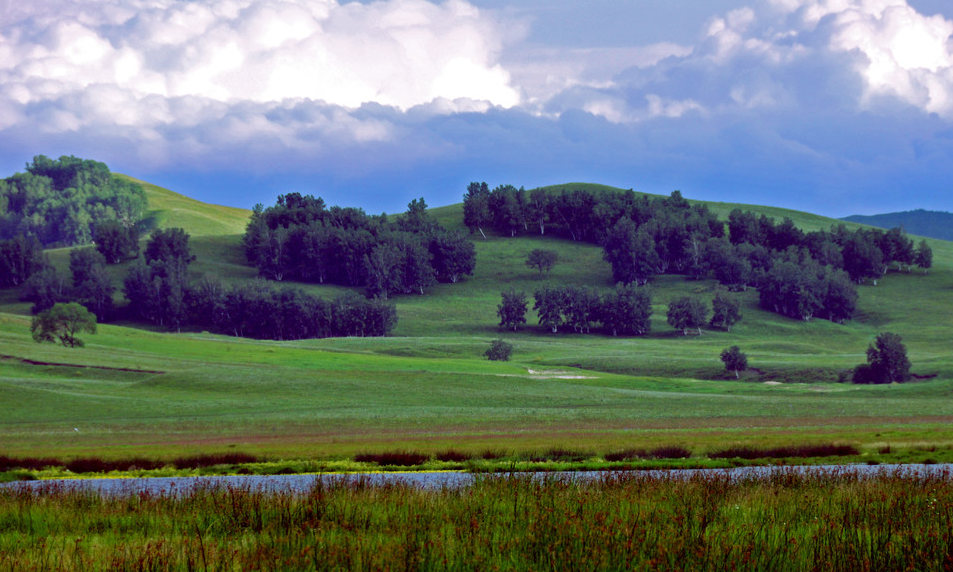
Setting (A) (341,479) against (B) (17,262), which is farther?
(B) (17,262)

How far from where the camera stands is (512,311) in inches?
5920

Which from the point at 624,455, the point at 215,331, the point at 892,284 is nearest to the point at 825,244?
the point at 892,284

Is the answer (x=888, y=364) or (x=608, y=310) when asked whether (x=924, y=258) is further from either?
(x=888, y=364)

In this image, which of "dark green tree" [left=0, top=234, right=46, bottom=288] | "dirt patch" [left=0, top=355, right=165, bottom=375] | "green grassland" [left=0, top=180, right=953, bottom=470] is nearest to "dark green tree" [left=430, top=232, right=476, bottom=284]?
"green grassland" [left=0, top=180, right=953, bottom=470]

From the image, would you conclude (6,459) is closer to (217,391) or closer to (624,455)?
(624,455)

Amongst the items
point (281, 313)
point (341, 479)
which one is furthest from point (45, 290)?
point (341, 479)

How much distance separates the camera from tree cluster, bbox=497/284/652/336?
148 metres

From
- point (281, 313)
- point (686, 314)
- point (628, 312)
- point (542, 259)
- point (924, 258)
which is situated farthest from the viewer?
point (542, 259)

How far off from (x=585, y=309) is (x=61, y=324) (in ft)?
296

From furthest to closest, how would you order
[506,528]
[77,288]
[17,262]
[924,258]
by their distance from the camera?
1. [924,258]
2. [17,262]
3. [77,288]
4. [506,528]

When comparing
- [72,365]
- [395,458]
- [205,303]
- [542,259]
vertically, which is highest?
[542,259]

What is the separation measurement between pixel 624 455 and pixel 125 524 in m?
21.3

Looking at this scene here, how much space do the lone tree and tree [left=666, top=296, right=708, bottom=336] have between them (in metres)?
59.1

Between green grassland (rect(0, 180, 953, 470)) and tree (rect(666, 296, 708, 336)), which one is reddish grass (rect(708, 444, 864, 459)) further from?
tree (rect(666, 296, 708, 336))
